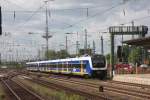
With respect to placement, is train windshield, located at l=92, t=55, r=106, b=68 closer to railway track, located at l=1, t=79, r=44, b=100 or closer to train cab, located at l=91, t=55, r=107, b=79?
train cab, located at l=91, t=55, r=107, b=79

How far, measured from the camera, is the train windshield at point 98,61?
176 feet

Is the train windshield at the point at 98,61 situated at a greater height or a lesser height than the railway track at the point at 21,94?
greater

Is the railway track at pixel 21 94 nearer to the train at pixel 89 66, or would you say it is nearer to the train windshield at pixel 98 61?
the train at pixel 89 66

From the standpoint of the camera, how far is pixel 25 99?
88.3ft

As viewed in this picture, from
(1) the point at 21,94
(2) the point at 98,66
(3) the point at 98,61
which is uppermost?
(3) the point at 98,61

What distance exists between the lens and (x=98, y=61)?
5425 cm

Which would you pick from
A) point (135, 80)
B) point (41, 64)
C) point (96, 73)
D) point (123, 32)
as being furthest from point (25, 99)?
point (41, 64)

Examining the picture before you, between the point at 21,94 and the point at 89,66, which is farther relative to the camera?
the point at 89,66

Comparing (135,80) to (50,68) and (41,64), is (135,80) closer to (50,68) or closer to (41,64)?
(50,68)

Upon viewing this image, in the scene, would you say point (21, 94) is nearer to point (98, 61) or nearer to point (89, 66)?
point (89, 66)

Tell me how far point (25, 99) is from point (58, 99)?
2842mm

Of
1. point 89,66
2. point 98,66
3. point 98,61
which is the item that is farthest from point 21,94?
point 98,61

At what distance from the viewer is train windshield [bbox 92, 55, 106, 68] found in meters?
53.7

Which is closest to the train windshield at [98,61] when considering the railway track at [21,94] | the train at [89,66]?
the train at [89,66]
